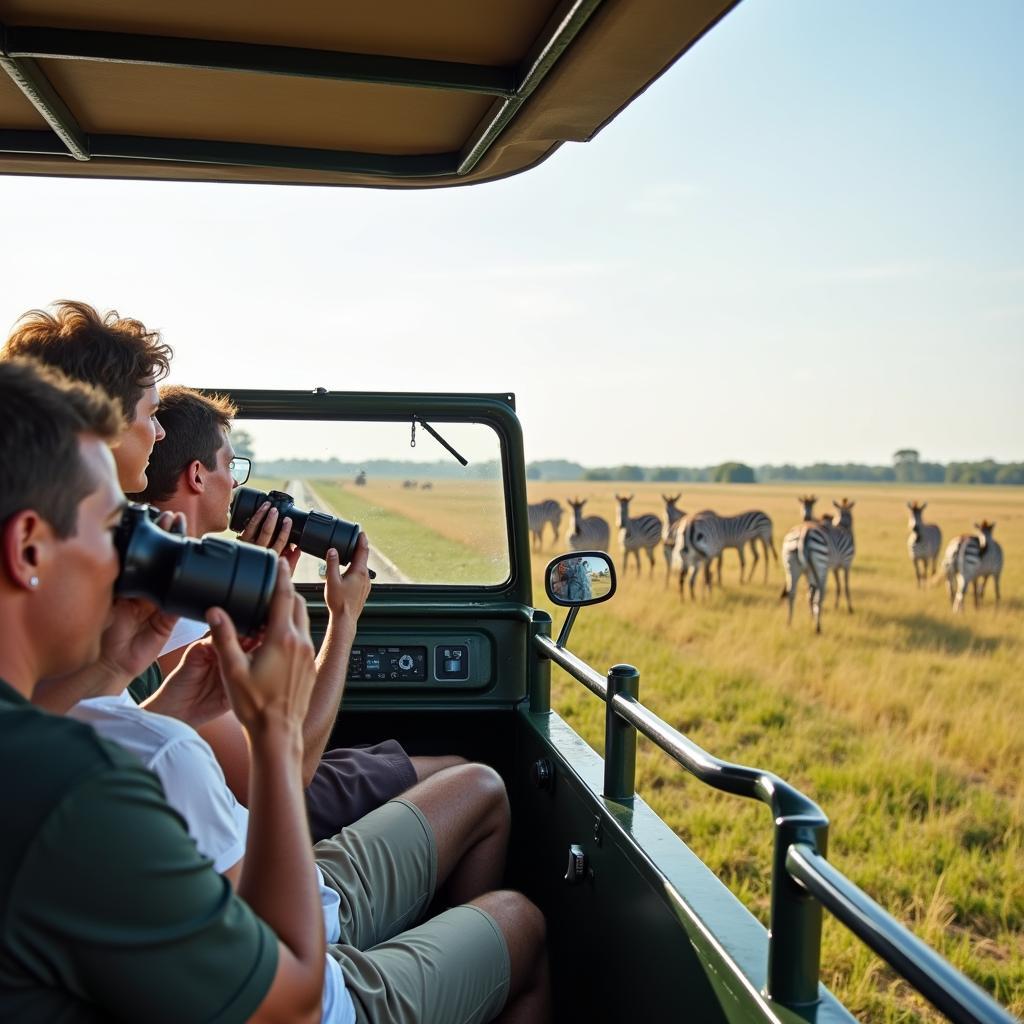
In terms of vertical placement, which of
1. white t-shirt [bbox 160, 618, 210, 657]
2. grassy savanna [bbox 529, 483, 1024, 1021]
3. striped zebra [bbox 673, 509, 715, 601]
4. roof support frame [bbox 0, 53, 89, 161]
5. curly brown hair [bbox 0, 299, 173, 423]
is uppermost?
roof support frame [bbox 0, 53, 89, 161]

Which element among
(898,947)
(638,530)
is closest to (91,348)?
(898,947)

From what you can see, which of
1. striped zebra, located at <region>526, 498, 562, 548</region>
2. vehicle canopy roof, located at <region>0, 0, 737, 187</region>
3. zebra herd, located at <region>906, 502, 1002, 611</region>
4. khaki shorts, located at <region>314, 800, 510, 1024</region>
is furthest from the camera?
striped zebra, located at <region>526, 498, 562, 548</region>

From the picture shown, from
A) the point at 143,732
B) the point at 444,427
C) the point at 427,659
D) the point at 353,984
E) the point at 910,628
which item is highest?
the point at 444,427

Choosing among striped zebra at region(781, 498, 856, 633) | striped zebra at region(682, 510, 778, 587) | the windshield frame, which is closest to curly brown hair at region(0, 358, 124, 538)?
the windshield frame

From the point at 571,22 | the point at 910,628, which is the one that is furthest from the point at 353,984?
the point at 910,628

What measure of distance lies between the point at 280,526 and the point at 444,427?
1.12 meters

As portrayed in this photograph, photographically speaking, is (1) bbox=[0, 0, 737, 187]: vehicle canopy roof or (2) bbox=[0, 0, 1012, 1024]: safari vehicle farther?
(1) bbox=[0, 0, 737, 187]: vehicle canopy roof

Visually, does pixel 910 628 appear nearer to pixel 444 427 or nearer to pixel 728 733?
pixel 728 733

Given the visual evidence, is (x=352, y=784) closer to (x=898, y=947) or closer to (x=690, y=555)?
(x=898, y=947)

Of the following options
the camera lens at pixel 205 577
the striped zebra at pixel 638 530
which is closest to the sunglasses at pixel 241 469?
the camera lens at pixel 205 577

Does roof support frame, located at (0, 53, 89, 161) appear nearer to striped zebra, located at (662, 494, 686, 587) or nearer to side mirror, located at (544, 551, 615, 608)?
side mirror, located at (544, 551, 615, 608)

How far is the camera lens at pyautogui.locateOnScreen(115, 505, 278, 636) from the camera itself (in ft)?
4.43

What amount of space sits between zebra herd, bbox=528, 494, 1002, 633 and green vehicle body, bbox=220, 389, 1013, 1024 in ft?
46.6

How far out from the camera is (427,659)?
358 cm
